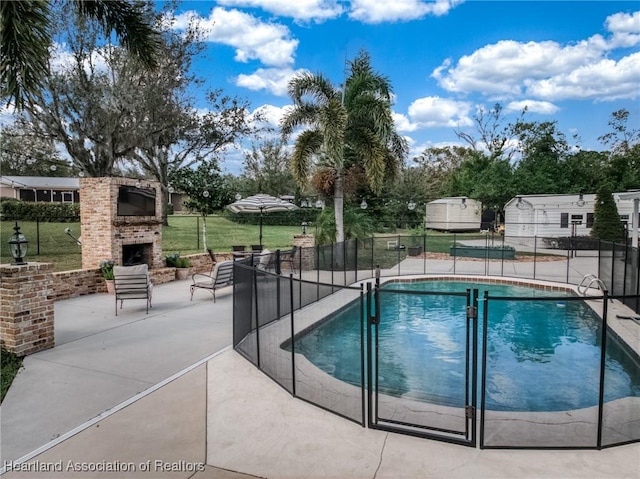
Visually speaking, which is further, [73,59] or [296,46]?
[73,59]

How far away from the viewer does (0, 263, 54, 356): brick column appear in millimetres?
5094

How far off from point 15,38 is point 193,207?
30.2ft

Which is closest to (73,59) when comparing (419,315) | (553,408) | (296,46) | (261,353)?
(296,46)

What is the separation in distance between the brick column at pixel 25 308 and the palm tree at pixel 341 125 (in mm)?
8941

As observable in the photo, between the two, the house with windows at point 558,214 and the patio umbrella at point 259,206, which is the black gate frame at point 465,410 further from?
the house with windows at point 558,214

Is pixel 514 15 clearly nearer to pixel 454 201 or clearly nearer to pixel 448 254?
pixel 448 254

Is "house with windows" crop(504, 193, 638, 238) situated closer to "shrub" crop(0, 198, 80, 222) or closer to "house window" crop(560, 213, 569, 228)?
"house window" crop(560, 213, 569, 228)

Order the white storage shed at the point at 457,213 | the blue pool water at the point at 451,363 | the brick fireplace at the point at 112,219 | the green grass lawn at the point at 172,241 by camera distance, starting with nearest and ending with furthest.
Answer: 1. the blue pool water at the point at 451,363
2. the brick fireplace at the point at 112,219
3. the green grass lawn at the point at 172,241
4. the white storage shed at the point at 457,213

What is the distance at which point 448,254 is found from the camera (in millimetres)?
18969

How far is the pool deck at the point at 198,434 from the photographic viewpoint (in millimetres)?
2945

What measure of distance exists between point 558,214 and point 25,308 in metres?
25.0

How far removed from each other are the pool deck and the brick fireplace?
460 cm

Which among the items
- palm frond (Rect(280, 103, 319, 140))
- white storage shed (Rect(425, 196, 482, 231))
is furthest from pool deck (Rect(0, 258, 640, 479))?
white storage shed (Rect(425, 196, 482, 231))

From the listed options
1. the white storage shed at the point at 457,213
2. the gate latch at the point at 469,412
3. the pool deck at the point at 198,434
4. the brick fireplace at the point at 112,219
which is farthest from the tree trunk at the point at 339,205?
the white storage shed at the point at 457,213
